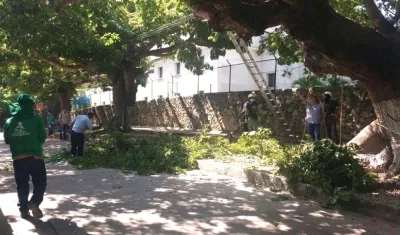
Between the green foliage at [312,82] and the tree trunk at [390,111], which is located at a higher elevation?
the green foliage at [312,82]

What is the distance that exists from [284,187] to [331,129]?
590 centimetres

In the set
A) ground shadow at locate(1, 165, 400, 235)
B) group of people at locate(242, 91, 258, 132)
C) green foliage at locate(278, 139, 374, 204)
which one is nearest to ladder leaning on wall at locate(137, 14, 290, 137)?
group of people at locate(242, 91, 258, 132)

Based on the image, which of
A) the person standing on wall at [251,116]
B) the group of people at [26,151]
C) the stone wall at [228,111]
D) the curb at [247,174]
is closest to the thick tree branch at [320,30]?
the curb at [247,174]

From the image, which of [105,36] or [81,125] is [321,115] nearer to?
[81,125]

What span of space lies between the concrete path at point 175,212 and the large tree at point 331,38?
2.24 meters

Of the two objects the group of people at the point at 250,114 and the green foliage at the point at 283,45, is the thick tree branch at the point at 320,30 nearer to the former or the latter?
the green foliage at the point at 283,45

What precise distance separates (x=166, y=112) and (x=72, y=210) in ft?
64.0

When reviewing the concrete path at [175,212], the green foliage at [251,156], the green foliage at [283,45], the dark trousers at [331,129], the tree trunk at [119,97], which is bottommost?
the concrete path at [175,212]

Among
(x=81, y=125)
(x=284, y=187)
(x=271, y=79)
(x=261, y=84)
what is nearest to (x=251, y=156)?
(x=284, y=187)

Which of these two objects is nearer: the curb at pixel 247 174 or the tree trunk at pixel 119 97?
the curb at pixel 247 174

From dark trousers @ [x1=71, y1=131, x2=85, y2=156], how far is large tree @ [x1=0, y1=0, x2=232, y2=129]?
2664 millimetres

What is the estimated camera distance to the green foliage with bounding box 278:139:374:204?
7020 mm

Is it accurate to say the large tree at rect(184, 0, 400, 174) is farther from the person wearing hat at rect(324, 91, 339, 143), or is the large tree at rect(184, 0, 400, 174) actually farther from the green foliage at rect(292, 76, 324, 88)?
the green foliage at rect(292, 76, 324, 88)

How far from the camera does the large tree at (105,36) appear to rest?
10.2 m
